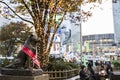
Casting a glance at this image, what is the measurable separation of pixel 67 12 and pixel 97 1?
178cm

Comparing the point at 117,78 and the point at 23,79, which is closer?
the point at 23,79

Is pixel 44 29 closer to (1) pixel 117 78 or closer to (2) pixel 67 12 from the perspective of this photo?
(2) pixel 67 12

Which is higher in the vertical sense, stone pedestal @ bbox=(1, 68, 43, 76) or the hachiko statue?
the hachiko statue

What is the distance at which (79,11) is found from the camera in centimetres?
1692

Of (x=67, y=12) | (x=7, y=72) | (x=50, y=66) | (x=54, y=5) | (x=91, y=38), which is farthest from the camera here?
(x=91, y=38)

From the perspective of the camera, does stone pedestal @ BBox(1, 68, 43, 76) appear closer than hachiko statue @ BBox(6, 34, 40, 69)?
Yes

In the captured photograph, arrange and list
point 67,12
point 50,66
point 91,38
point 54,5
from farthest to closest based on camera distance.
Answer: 1. point 91,38
2. point 50,66
3. point 67,12
4. point 54,5

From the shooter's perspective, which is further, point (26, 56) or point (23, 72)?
point (26, 56)

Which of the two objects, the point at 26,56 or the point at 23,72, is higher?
the point at 26,56

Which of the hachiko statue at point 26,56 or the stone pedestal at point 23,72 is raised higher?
the hachiko statue at point 26,56

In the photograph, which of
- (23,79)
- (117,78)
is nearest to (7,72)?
(23,79)

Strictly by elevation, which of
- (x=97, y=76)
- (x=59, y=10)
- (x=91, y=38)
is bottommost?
(x=97, y=76)

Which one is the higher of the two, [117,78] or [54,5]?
[54,5]

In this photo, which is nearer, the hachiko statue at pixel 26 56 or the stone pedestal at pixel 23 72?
the stone pedestal at pixel 23 72
